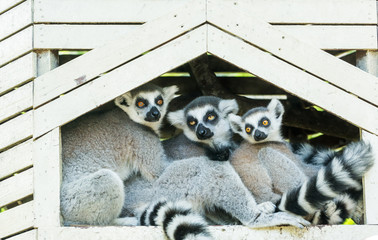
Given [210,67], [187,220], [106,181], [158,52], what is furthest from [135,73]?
[210,67]

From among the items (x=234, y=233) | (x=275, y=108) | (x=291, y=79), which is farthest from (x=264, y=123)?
(x=234, y=233)

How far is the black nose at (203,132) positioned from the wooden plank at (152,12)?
1392 millimetres

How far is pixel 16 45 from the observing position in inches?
225

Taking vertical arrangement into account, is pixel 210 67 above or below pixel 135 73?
above

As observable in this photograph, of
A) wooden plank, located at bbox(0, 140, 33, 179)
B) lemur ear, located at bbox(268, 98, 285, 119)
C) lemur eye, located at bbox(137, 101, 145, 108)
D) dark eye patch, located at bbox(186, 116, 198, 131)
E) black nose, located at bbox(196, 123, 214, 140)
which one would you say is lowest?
wooden plank, located at bbox(0, 140, 33, 179)

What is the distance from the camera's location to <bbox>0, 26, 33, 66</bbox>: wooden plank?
5633 millimetres

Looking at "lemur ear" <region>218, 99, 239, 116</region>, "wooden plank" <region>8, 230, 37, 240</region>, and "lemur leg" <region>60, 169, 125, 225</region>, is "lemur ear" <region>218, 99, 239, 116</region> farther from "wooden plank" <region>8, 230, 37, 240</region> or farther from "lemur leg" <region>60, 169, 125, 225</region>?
"wooden plank" <region>8, 230, 37, 240</region>

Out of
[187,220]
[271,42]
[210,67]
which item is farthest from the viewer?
[210,67]

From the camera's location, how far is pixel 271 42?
5551 mm

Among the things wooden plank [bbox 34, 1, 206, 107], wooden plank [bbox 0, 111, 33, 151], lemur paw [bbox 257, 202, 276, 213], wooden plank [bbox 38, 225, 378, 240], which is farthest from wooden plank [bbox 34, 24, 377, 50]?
wooden plank [bbox 38, 225, 378, 240]

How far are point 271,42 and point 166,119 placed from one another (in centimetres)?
208

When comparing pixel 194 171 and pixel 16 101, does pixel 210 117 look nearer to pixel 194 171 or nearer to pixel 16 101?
pixel 194 171

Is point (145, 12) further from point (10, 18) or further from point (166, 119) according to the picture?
point (166, 119)

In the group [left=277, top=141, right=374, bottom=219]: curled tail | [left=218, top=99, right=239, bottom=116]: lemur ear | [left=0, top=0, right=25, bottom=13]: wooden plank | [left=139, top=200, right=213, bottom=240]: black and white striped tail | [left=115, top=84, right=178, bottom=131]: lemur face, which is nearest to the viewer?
[left=139, top=200, right=213, bottom=240]: black and white striped tail
